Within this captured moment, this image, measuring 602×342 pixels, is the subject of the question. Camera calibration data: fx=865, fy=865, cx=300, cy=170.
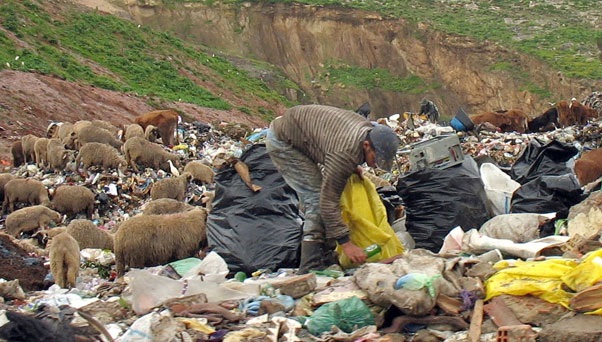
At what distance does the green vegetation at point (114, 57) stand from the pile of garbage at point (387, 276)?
1942 cm

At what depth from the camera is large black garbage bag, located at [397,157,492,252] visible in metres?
7.00

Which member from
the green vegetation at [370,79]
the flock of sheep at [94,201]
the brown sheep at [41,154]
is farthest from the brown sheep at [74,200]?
the green vegetation at [370,79]

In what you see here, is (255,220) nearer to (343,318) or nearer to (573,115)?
(343,318)

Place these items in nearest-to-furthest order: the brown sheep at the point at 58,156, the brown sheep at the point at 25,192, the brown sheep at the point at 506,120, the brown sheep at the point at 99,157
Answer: the brown sheep at the point at 25,192 < the brown sheep at the point at 99,157 < the brown sheep at the point at 58,156 < the brown sheep at the point at 506,120

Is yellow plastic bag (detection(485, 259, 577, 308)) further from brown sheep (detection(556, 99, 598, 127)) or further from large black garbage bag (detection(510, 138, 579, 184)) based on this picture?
brown sheep (detection(556, 99, 598, 127))

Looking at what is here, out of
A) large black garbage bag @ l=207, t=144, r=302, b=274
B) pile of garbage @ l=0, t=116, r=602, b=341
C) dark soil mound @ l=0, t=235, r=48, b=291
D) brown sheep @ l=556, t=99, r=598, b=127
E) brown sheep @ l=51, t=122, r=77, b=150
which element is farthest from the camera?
brown sheep @ l=556, t=99, r=598, b=127

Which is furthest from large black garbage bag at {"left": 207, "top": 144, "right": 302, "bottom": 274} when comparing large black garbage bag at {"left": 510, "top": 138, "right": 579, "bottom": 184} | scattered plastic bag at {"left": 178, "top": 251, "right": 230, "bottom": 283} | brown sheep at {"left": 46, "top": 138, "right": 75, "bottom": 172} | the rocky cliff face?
the rocky cliff face

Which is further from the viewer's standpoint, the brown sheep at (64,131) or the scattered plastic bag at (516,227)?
the brown sheep at (64,131)

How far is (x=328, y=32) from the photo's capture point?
4706cm

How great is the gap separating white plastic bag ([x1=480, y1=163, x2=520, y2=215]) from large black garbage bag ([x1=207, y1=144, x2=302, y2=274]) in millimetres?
1693

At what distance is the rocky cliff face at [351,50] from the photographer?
40853 millimetres

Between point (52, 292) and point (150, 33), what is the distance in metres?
33.5

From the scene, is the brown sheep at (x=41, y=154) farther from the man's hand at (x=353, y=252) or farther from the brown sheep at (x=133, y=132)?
the man's hand at (x=353, y=252)

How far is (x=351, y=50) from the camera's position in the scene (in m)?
46.8
